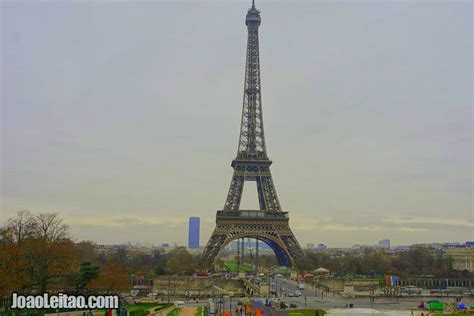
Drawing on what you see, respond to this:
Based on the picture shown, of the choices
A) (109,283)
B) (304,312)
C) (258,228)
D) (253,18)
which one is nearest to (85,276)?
(109,283)

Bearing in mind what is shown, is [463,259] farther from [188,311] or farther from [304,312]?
[188,311]

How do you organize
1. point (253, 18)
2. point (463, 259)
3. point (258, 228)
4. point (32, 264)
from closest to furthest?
1. point (32, 264)
2. point (258, 228)
3. point (253, 18)
4. point (463, 259)

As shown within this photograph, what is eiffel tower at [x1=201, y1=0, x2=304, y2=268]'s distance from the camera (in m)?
78.1

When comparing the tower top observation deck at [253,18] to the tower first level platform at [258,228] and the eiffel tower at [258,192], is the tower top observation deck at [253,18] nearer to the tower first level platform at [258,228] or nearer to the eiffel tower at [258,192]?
the eiffel tower at [258,192]

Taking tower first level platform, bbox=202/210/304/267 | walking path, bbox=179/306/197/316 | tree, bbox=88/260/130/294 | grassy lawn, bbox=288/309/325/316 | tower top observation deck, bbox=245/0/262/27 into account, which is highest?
tower top observation deck, bbox=245/0/262/27

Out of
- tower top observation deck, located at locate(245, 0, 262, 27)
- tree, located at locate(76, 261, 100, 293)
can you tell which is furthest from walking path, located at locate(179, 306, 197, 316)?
tower top observation deck, located at locate(245, 0, 262, 27)

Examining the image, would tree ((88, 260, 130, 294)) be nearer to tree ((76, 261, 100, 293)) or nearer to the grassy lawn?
tree ((76, 261, 100, 293))

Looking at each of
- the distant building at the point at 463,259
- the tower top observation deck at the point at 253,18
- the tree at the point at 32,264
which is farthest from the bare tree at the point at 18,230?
the distant building at the point at 463,259

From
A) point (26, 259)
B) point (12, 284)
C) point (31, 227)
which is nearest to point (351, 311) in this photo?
point (12, 284)

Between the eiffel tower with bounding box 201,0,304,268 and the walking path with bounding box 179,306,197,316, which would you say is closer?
the walking path with bounding box 179,306,197,316

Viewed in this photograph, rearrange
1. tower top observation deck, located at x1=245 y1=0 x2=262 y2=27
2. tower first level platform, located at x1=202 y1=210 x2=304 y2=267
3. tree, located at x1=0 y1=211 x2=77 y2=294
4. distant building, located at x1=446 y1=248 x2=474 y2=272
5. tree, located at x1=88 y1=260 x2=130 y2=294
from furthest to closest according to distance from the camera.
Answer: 1. distant building, located at x1=446 y1=248 x2=474 y2=272
2. tower top observation deck, located at x1=245 y1=0 x2=262 y2=27
3. tower first level platform, located at x1=202 y1=210 x2=304 y2=267
4. tree, located at x1=88 y1=260 x2=130 y2=294
5. tree, located at x1=0 y1=211 x2=77 y2=294

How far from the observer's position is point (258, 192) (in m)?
83.7

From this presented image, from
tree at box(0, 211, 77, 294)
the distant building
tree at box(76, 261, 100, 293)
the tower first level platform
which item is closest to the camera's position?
tree at box(0, 211, 77, 294)

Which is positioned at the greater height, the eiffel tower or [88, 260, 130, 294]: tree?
the eiffel tower
